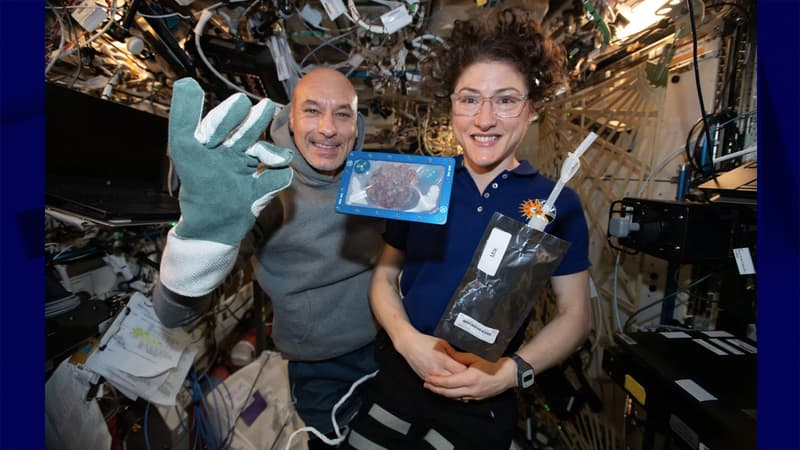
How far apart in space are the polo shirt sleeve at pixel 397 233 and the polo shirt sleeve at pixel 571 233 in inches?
18.8

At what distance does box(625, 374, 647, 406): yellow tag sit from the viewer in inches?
42.4

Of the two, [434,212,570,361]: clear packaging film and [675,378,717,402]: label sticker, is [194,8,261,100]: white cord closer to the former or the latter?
[434,212,570,361]: clear packaging film

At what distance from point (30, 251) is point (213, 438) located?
1.71 metres

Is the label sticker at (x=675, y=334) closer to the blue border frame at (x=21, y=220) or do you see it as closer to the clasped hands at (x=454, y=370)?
the clasped hands at (x=454, y=370)

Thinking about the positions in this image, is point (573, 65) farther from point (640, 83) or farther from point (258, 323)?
point (258, 323)

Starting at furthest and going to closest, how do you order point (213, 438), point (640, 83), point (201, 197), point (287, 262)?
point (640, 83) → point (213, 438) → point (287, 262) → point (201, 197)

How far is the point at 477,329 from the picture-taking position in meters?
0.77

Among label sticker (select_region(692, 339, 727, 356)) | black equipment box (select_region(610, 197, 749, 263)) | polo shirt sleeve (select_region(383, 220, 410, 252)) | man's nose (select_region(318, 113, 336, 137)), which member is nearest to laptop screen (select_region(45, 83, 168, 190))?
man's nose (select_region(318, 113, 336, 137))

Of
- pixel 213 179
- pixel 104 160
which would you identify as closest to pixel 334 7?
pixel 213 179

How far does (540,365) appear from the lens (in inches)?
36.9

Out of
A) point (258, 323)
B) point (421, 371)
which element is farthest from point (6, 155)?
point (258, 323)

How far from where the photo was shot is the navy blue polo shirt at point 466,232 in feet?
3.24

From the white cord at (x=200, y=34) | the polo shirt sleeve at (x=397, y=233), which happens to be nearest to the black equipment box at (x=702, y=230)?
the polo shirt sleeve at (x=397, y=233)

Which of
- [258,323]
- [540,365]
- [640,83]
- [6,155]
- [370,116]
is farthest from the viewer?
[370,116]
